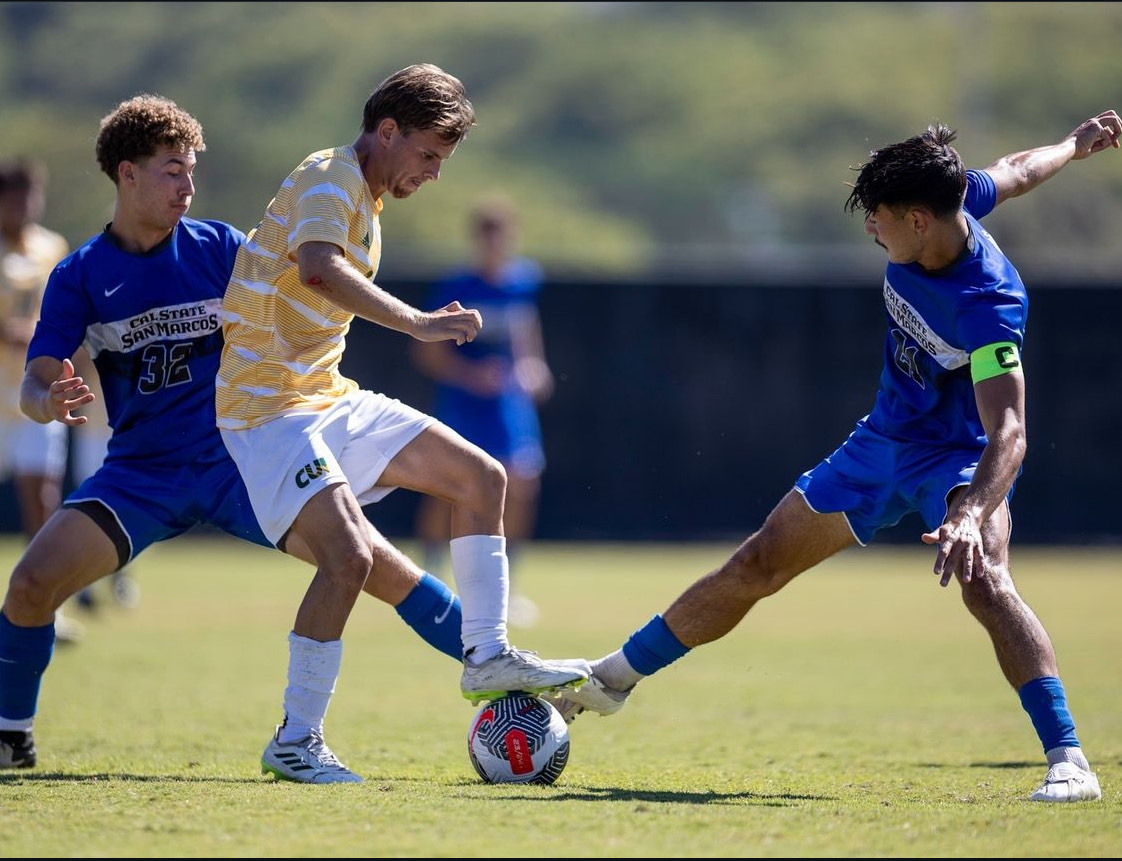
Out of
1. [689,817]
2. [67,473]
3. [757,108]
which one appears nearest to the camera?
→ [689,817]

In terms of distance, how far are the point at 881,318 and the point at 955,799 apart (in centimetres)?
1064

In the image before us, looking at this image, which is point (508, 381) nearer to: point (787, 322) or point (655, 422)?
point (655, 422)

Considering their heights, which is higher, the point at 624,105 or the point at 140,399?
the point at 624,105

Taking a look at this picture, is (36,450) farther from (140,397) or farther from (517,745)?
(517,745)

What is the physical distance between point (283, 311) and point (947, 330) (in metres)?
2.21

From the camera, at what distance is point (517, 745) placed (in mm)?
5066

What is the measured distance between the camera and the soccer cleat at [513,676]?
513cm

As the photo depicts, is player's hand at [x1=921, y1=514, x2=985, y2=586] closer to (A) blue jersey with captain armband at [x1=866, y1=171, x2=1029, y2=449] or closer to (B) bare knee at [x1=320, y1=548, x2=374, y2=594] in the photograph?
(A) blue jersey with captain armband at [x1=866, y1=171, x2=1029, y2=449]

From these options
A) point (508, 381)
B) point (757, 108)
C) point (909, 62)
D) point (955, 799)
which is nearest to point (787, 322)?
point (508, 381)

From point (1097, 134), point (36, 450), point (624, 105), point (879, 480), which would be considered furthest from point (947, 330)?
point (624, 105)

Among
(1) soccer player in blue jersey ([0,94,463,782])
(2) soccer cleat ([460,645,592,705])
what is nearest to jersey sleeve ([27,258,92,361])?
(1) soccer player in blue jersey ([0,94,463,782])

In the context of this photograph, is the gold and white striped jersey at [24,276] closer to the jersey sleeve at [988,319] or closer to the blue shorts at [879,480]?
the blue shorts at [879,480]

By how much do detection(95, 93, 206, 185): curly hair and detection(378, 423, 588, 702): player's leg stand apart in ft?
4.46

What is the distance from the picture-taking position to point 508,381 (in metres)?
11.5
